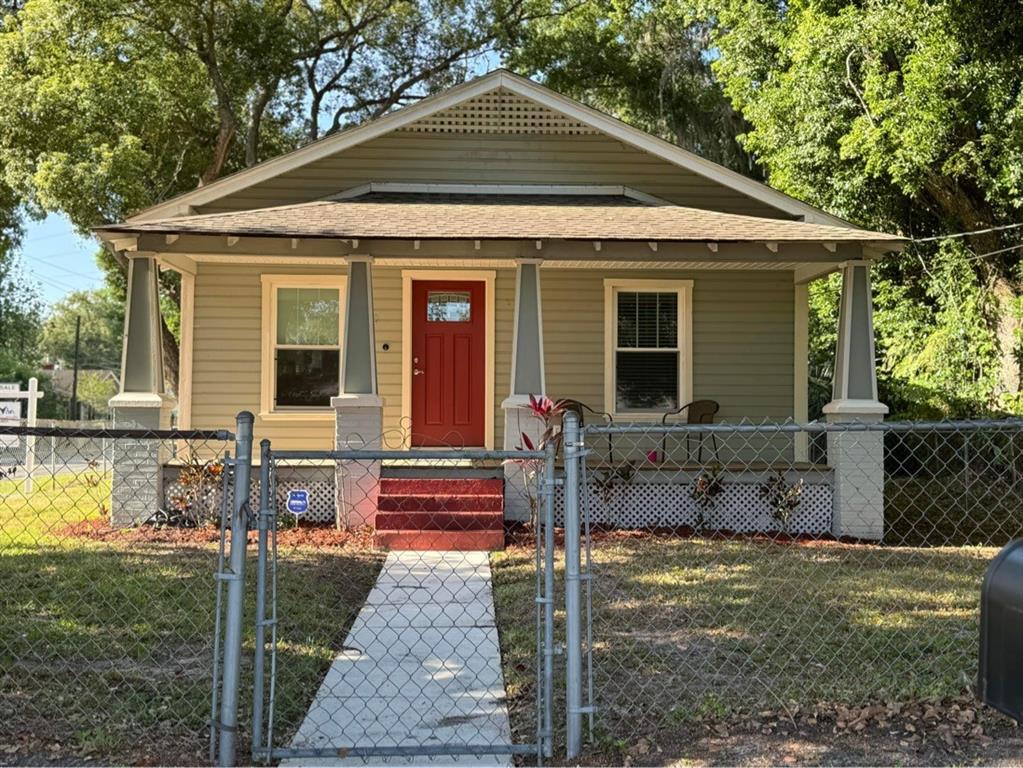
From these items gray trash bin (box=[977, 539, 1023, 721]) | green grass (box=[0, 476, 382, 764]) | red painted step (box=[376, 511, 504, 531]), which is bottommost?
green grass (box=[0, 476, 382, 764])

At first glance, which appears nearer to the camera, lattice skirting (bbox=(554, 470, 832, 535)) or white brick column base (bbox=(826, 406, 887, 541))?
white brick column base (bbox=(826, 406, 887, 541))

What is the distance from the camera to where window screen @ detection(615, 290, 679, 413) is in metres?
12.2

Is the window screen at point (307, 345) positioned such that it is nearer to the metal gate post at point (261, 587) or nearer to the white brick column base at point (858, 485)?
the white brick column base at point (858, 485)

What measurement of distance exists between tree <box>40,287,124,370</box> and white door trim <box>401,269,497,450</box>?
253 feet

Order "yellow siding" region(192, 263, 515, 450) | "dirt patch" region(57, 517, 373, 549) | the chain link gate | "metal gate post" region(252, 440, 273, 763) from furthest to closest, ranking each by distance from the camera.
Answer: "yellow siding" region(192, 263, 515, 450), "dirt patch" region(57, 517, 373, 549), the chain link gate, "metal gate post" region(252, 440, 273, 763)

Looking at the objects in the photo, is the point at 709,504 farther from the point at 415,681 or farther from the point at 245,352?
the point at 245,352

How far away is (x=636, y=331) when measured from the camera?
1223 cm

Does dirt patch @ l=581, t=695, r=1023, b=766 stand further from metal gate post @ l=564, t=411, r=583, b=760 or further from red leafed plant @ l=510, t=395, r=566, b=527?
red leafed plant @ l=510, t=395, r=566, b=527

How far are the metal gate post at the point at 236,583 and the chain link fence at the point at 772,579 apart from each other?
1.39m

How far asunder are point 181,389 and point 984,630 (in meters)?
11.1

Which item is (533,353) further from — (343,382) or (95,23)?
(95,23)

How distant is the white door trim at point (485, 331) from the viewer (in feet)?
39.2

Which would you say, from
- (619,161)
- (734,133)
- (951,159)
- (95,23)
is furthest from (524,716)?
(734,133)

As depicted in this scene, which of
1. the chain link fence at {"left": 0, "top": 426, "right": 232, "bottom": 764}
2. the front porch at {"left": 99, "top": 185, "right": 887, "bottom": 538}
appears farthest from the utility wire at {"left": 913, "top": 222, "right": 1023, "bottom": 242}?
the chain link fence at {"left": 0, "top": 426, "right": 232, "bottom": 764}
